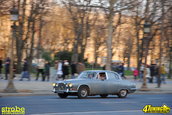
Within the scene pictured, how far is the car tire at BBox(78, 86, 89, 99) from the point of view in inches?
841

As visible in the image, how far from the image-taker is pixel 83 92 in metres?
21.5

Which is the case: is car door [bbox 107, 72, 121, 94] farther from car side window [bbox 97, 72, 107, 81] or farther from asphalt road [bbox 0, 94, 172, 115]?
asphalt road [bbox 0, 94, 172, 115]

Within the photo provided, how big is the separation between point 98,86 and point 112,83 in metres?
1.01

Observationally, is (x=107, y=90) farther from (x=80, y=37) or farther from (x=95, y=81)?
(x=80, y=37)

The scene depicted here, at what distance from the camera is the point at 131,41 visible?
242 feet

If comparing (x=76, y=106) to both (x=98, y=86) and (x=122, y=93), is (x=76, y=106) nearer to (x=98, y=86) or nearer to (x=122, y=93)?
(x=98, y=86)

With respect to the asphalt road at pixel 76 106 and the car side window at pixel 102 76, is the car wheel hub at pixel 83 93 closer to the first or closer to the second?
the car side window at pixel 102 76

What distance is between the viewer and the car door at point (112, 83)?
22695 millimetres

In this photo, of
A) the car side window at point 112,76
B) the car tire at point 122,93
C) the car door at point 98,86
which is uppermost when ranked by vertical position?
the car side window at point 112,76

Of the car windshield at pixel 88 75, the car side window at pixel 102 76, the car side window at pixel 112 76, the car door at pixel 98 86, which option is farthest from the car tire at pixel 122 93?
the car windshield at pixel 88 75

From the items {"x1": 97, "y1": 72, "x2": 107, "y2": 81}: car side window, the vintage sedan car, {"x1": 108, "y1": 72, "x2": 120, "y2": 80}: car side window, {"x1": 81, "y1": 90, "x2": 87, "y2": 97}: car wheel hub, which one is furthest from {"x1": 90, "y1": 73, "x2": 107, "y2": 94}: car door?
{"x1": 108, "y1": 72, "x2": 120, "y2": 80}: car side window

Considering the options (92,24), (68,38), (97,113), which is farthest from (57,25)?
(97,113)

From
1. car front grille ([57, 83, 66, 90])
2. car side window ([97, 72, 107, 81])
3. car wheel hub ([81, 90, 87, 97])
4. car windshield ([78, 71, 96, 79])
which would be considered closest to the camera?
car front grille ([57, 83, 66, 90])

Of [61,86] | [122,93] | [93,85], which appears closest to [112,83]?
[122,93]
